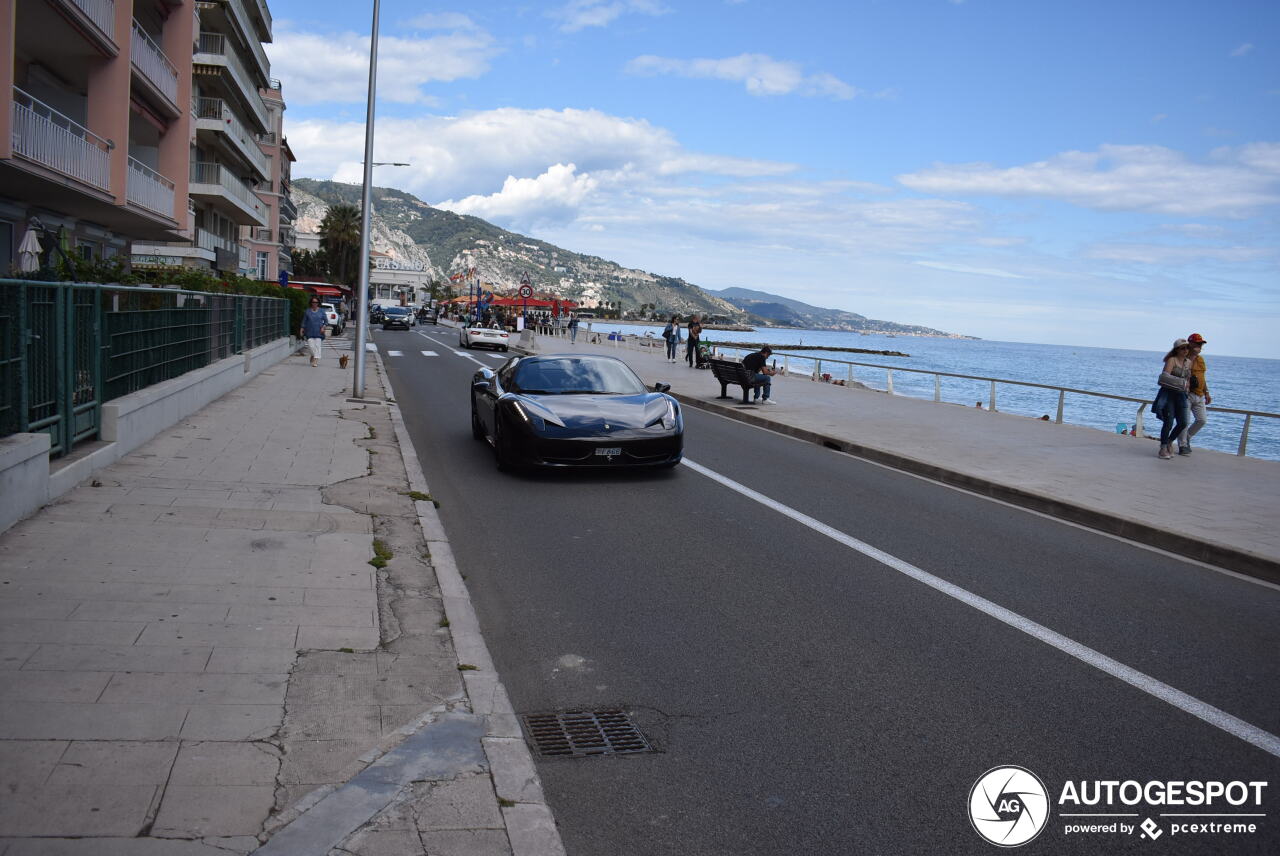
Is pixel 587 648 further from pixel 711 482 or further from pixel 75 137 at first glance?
pixel 75 137

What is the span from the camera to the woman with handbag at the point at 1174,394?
587 inches

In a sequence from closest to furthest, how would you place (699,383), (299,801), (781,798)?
(299,801) < (781,798) < (699,383)

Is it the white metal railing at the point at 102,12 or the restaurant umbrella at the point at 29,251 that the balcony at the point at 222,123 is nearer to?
the white metal railing at the point at 102,12

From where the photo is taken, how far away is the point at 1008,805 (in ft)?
12.2

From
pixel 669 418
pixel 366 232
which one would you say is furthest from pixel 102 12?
pixel 669 418

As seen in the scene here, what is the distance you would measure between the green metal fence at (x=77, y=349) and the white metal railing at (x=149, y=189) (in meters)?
12.6

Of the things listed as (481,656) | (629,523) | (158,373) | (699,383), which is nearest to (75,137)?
(158,373)

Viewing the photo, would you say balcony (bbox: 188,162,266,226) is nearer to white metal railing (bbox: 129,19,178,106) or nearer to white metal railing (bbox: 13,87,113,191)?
white metal railing (bbox: 129,19,178,106)

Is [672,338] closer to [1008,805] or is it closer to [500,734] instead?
[500,734]

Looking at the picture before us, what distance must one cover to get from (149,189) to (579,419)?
20.5 metres

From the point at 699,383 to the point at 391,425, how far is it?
46.2 ft

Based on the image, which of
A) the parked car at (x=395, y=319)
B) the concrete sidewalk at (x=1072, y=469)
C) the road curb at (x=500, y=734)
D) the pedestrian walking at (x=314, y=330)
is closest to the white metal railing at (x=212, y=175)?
the parked car at (x=395, y=319)

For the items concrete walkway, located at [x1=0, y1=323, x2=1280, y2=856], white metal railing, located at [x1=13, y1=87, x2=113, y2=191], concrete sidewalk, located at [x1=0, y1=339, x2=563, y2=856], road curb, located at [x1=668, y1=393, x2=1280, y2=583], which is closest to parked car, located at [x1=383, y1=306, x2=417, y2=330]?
white metal railing, located at [x1=13, y1=87, x2=113, y2=191]

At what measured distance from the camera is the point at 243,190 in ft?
166
